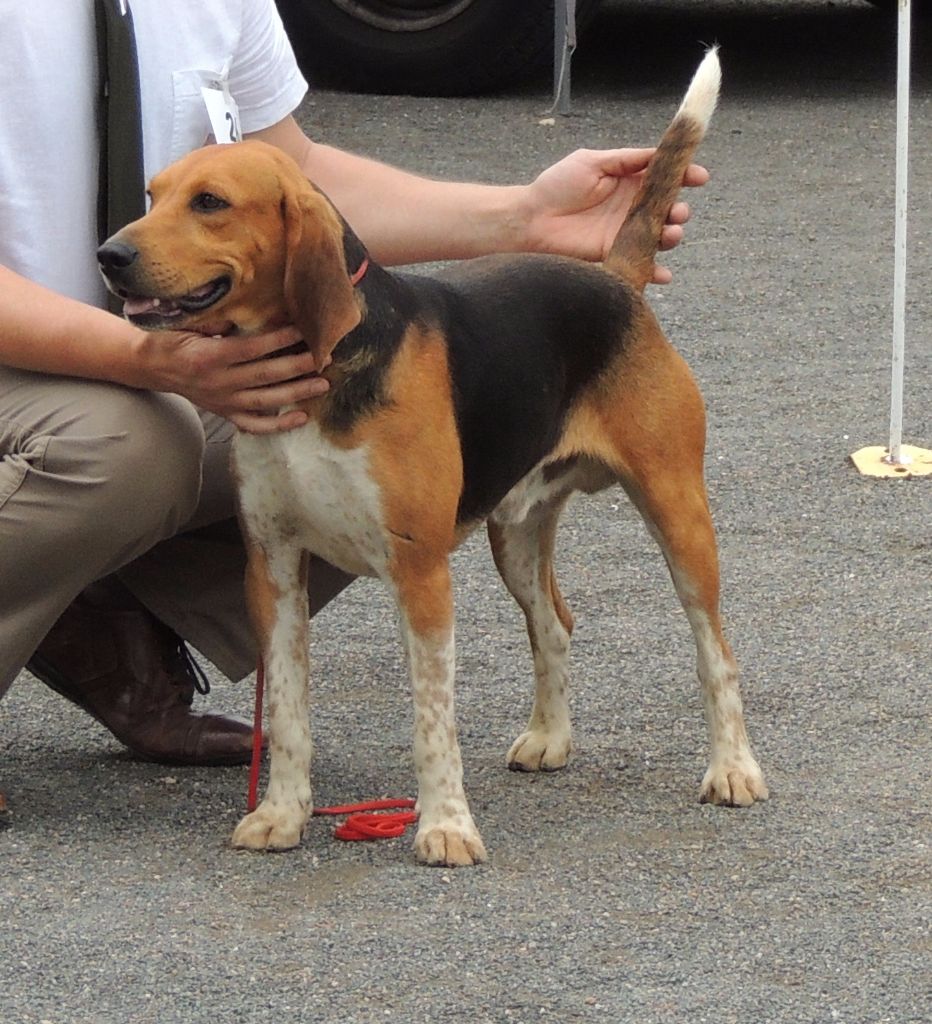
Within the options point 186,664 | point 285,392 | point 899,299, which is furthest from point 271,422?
point 899,299

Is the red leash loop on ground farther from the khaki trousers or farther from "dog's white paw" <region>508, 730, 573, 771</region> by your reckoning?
the khaki trousers

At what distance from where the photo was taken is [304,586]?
11.8ft

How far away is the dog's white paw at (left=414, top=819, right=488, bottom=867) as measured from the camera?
11.3 ft

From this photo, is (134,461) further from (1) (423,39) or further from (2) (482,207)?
(1) (423,39)

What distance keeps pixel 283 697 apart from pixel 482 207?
1.15 m

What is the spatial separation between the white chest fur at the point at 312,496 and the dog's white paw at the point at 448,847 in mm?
470

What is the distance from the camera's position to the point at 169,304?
3.11m

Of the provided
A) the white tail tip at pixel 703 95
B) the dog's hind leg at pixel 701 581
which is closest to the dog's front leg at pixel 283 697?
the dog's hind leg at pixel 701 581

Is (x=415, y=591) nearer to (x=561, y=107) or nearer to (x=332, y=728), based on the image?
(x=332, y=728)

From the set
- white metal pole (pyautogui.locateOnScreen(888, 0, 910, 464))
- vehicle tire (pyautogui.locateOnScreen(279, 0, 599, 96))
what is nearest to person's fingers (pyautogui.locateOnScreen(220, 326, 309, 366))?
white metal pole (pyautogui.locateOnScreen(888, 0, 910, 464))

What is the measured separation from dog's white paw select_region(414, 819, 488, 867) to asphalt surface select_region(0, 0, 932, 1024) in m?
0.03

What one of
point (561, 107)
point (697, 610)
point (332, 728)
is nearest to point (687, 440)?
point (697, 610)

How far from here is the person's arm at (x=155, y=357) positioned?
A: 3281 millimetres

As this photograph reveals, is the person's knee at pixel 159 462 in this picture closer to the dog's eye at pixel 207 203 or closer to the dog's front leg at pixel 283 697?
the dog's front leg at pixel 283 697
